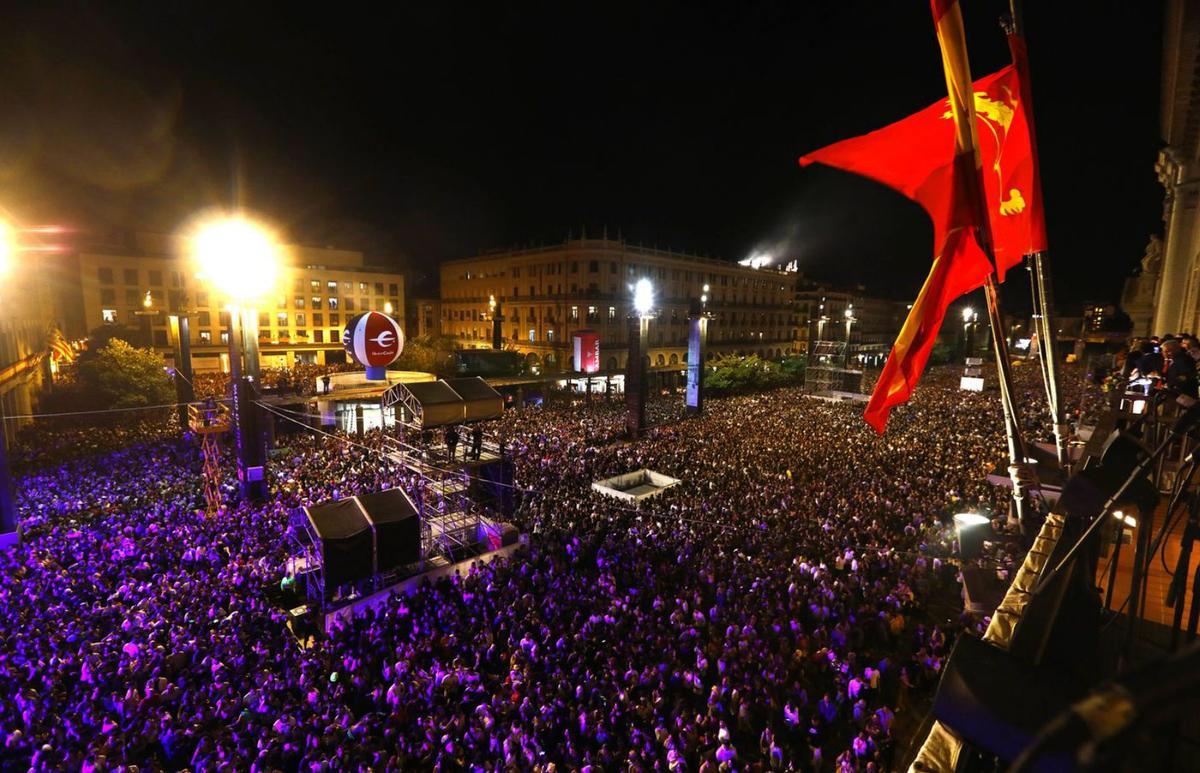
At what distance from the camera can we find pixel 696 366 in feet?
103

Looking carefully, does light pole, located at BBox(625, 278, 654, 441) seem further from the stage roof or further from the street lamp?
the stage roof

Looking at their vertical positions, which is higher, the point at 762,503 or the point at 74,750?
the point at 762,503

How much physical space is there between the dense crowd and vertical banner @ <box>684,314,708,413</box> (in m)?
14.5

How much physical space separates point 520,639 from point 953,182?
9169mm

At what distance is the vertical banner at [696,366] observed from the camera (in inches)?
1222

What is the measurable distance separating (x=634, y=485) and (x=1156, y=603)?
1457cm

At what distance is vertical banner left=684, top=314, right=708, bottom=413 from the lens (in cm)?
3105

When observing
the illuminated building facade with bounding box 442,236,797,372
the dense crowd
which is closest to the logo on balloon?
the dense crowd

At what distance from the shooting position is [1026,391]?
1342 inches

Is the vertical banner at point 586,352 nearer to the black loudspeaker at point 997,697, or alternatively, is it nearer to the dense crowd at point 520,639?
the dense crowd at point 520,639

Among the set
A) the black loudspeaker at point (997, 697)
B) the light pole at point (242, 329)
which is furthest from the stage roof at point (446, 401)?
the black loudspeaker at point (997, 697)

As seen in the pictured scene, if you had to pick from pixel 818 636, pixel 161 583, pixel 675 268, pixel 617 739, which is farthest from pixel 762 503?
pixel 675 268

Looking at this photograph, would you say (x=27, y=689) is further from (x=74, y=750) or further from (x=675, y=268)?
(x=675, y=268)

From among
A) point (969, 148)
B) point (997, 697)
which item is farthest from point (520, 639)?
point (969, 148)
